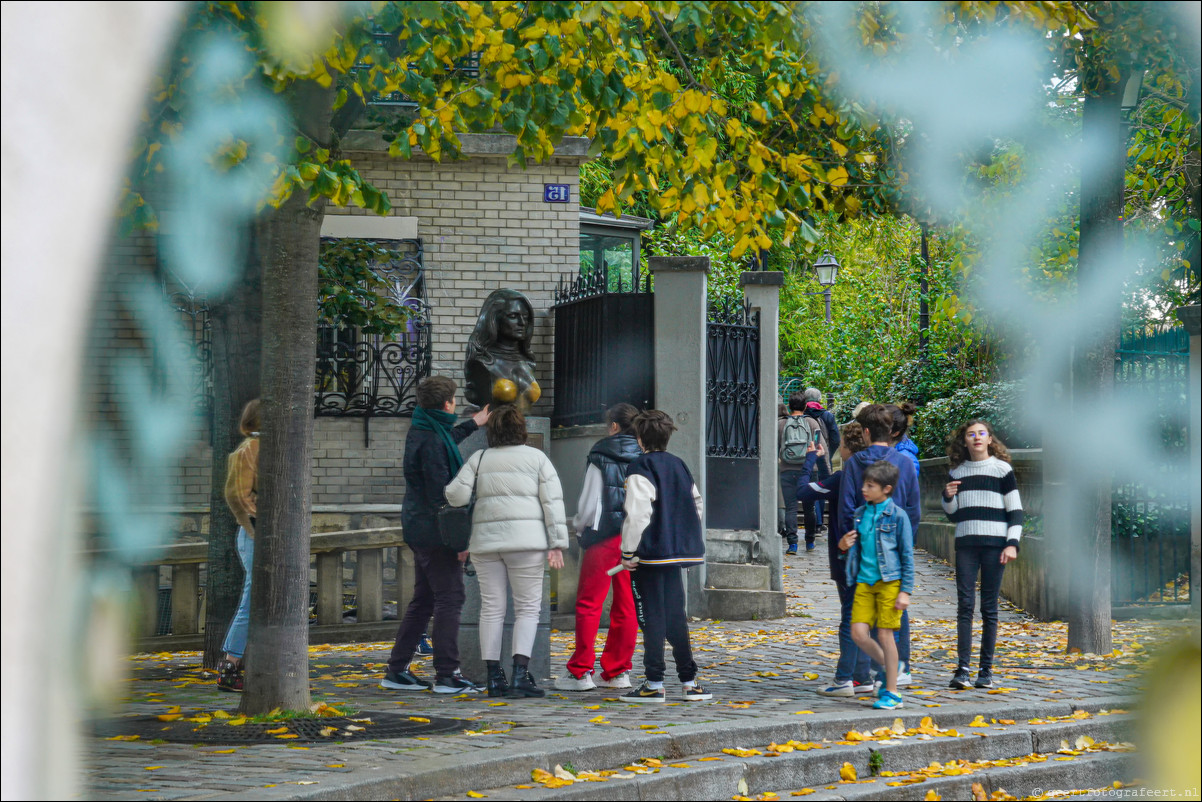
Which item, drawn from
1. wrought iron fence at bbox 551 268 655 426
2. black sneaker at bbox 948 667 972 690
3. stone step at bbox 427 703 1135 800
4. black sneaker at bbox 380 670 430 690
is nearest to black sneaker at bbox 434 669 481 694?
black sneaker at bbox 380 670 430 690

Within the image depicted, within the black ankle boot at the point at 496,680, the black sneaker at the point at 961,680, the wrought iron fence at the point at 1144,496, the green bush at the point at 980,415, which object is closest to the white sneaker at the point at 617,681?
the black ankle boot at the point at 496,680

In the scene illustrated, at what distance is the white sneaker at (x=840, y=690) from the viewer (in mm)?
7387

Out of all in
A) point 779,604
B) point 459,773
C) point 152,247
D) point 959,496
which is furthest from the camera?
point 779,604

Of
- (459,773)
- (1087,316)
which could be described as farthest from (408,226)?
(459,773)

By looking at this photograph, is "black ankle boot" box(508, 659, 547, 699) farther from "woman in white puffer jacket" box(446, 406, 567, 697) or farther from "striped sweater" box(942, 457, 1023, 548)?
"striped sweater" box(942, 457, 1023, 548)

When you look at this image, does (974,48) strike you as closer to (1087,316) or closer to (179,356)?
(179,356)

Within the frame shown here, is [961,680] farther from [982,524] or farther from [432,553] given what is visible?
[432,553]

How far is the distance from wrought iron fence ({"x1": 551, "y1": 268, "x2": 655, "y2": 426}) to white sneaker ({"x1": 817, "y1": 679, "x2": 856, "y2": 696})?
4.43 metres

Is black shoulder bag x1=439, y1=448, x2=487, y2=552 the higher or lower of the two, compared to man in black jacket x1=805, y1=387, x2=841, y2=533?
lower

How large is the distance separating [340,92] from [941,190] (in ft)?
10.8

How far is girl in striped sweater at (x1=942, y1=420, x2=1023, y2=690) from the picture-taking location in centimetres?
764

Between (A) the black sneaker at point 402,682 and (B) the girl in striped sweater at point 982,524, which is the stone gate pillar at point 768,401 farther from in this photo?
(A) the black sneaker at point 402,682

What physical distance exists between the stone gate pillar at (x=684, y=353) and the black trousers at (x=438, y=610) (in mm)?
3883

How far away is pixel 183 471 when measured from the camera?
175 inches
